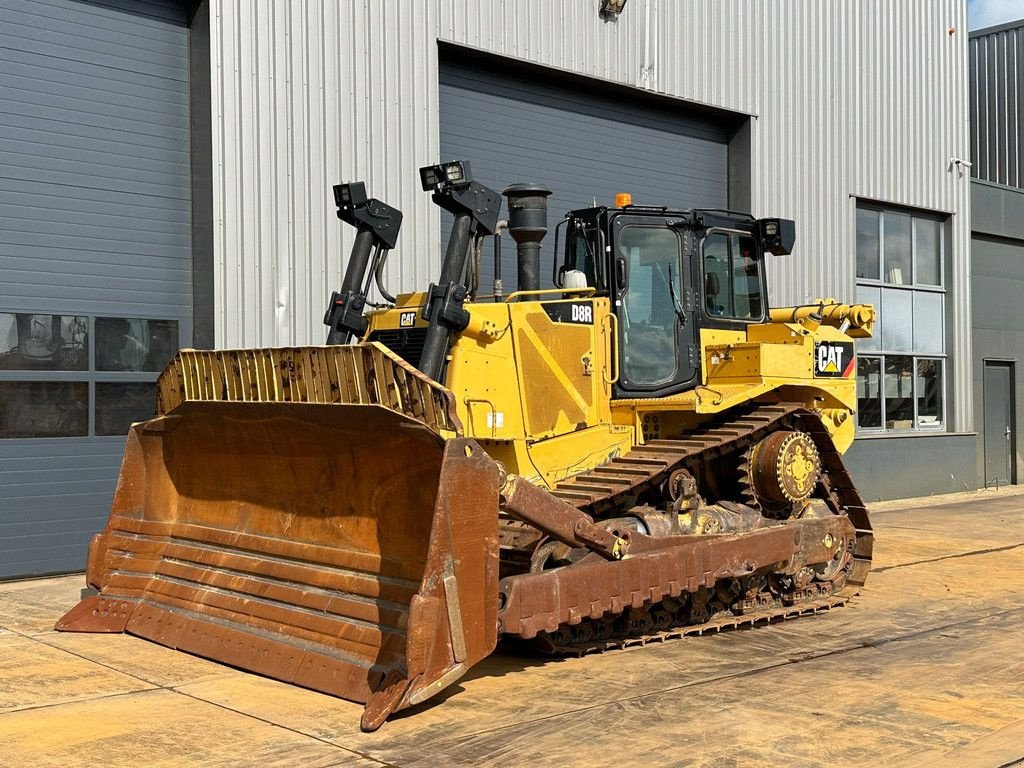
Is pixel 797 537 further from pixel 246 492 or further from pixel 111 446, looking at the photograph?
pixel 111 446

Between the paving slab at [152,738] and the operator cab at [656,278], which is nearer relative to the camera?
the paving slab at [152,738]

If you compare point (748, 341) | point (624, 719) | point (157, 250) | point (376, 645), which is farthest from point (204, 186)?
point (624, 719)

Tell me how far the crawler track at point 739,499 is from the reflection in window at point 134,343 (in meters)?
5.19

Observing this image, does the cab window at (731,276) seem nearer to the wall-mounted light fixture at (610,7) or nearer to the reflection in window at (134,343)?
the reflection in window at (134,343)

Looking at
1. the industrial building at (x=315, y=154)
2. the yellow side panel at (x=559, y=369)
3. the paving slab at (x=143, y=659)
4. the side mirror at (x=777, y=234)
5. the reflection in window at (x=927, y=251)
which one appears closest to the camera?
the paving slab at (x=143, y=659)

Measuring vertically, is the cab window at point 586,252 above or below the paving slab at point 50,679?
above

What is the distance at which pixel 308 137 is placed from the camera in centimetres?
1210

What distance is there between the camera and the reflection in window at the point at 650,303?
8773mm

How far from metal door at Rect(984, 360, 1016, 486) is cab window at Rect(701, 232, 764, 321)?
13.0 metres

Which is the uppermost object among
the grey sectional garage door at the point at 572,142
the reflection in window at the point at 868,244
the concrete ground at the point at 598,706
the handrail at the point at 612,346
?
the grey sectional garage door at the point at 572,142

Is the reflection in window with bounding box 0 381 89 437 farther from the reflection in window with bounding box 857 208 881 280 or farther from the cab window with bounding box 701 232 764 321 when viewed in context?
the reflection in window with bounding box 857 208 881 280

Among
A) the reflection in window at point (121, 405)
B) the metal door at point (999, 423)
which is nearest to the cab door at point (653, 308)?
the reflection in window at point (121, 405)

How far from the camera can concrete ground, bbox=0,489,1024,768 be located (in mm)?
5496

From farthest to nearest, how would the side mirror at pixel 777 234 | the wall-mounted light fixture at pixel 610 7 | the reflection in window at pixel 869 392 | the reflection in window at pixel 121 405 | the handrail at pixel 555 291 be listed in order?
1. the reflection in window at pixel 869 392
2. the wall-mounted light fixture at pixel 610 7
3. the reflection in window at pixel 121 405
4. the side mirror at pixel 777 234
5. the handrail at pixel 555 291
